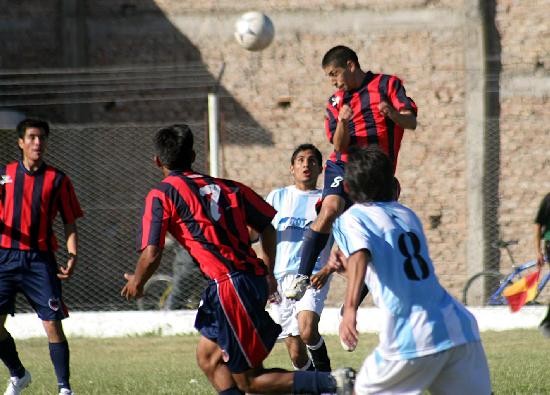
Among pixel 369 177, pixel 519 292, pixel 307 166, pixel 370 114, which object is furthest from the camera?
pixel 519 292

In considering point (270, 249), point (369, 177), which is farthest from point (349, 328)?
point (270, 249)

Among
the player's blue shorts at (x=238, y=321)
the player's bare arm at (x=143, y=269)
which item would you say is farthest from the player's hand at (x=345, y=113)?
the player's bare arm at (x=143, y=269)

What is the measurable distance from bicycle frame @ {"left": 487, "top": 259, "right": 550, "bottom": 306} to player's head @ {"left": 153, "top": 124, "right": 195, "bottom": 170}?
9679 millimetres

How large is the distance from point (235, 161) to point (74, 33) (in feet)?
10.5

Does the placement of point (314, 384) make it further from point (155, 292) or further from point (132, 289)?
point (155, 292)

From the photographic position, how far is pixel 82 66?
18.5 metres

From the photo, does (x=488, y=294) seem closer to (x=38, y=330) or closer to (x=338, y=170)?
(x=38, y=330)

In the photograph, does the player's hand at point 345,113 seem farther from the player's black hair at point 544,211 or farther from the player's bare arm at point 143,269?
the player's black hair at point 544,211

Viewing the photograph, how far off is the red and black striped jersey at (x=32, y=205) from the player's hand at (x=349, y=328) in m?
3.89

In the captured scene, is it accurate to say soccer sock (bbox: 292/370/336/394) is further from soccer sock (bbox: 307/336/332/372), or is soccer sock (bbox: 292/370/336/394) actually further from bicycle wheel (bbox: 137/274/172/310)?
bicycle wheel (bbox: 137/274/172/310)

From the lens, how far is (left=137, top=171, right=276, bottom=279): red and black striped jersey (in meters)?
6.62

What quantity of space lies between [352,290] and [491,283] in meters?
11.7

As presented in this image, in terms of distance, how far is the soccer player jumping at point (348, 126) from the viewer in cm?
804

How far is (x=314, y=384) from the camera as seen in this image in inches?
263
